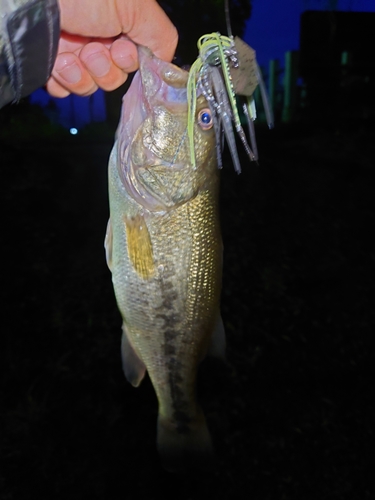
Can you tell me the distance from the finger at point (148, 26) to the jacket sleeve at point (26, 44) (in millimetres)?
245

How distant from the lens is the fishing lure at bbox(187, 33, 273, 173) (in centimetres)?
96

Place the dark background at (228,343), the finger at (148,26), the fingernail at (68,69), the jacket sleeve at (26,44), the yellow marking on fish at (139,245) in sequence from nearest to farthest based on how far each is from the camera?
the jacket sleeve at (26,44) < the finger at (148,26) < the yellow marking on fish at (139,245) < the fingernail at (68,69) < the dark background at (228,343)

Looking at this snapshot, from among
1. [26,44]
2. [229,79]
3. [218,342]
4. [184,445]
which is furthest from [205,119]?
[184,445]

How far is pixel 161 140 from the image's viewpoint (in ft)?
3.98

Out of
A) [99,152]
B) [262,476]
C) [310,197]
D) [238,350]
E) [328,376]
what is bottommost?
[262,476]

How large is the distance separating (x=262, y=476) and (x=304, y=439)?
1.61ft

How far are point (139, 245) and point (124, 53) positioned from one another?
0.62 m

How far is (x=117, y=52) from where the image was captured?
4.25 feet

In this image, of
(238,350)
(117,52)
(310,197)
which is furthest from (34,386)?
(310,197)

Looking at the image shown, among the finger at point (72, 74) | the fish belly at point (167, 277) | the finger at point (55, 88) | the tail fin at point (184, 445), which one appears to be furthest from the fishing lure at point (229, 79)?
the tail fin at point (184, 445)

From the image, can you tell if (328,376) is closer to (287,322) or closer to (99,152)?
(287,322)

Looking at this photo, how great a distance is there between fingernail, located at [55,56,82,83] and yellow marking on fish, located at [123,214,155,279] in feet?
1.79

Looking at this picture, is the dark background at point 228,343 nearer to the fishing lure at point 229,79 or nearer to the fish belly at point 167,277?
the fish belly at point 167,277

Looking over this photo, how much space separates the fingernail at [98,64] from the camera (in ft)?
4.32
